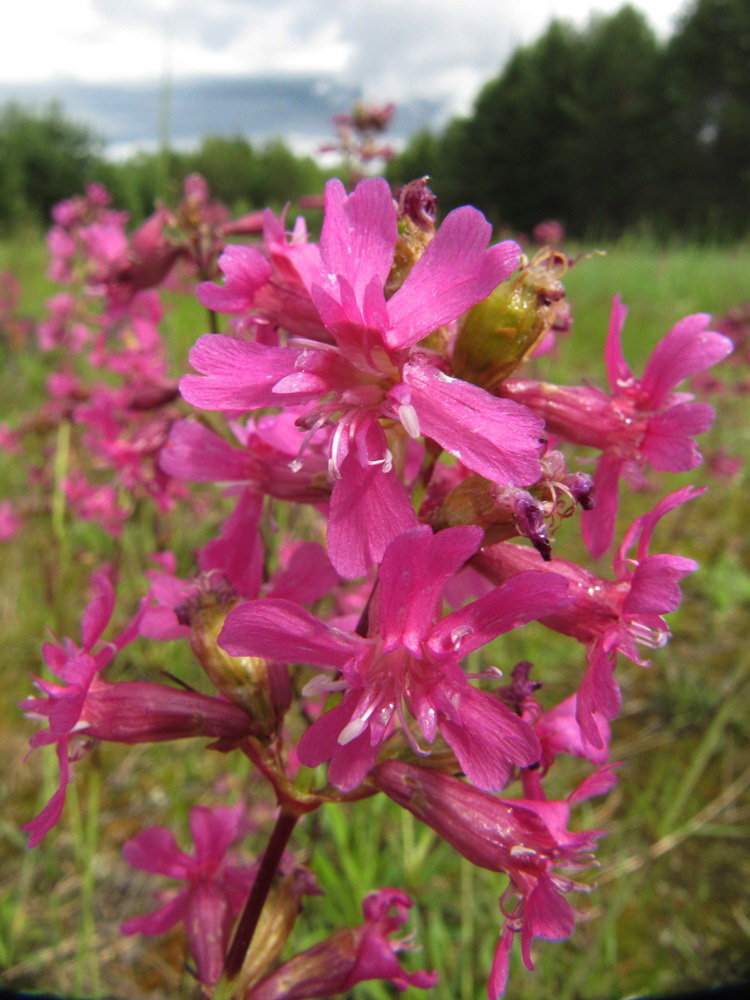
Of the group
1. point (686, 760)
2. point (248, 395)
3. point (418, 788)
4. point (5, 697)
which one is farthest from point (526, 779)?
point (5, 697)

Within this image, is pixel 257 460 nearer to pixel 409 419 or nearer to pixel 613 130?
pixel 409 419

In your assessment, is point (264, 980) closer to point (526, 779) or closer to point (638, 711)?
point (526, 779)

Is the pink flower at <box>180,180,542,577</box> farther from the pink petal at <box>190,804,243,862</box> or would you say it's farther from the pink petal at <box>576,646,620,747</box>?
the pink petal at <box>190,804,243,862</box>

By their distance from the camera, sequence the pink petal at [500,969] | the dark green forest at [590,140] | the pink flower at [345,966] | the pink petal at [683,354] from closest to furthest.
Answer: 1. the pink petal at [500,969]
2. the pink petal at [683,354]
3. the pink flower at [345,966]
4. the dark green forest at [590,140]

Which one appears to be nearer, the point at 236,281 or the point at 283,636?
the point at 283,636

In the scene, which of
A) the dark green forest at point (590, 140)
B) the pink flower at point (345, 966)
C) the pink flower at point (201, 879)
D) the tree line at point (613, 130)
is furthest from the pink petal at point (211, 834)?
the tree line at point (613, 130)

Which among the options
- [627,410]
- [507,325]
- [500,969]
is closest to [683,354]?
[627,410]

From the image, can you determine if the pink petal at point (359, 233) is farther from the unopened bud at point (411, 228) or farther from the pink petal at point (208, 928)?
the pink petal at point (208, 928)
